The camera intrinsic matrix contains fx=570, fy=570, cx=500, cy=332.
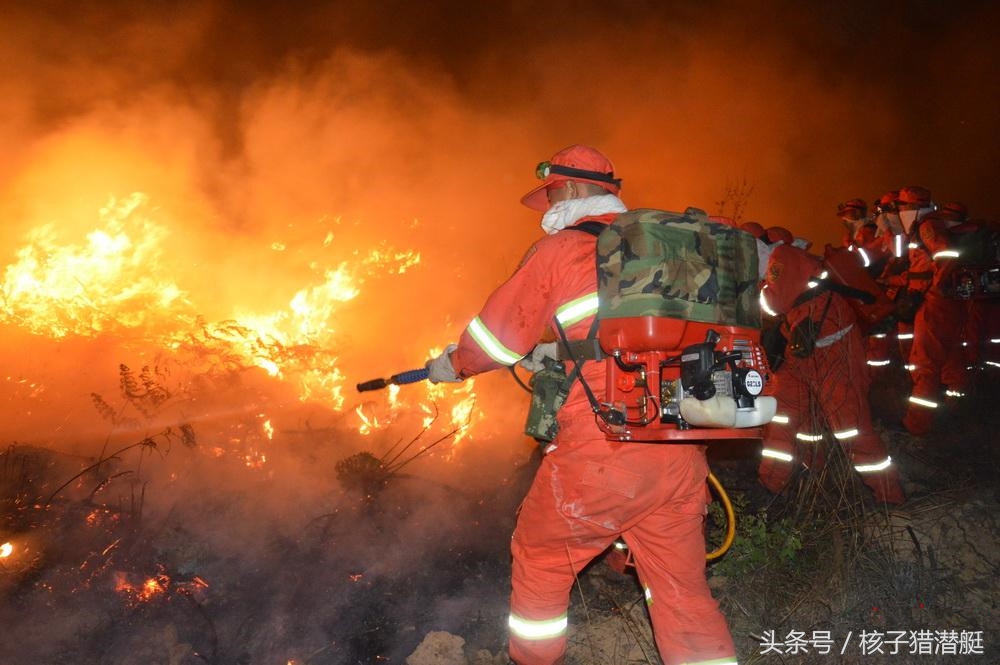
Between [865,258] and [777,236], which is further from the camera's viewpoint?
[865,258]

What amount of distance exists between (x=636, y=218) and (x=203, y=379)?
13.8 feet

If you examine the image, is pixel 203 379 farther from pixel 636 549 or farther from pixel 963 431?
pixel 963 431

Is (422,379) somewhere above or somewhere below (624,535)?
above

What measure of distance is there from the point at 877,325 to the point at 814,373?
3.12 ft

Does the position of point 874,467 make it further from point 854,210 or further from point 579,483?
point 854,210

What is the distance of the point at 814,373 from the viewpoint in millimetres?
4410

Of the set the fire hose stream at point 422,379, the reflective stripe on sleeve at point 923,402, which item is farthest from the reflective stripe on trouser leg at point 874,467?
the fire hose stream at point 422,379

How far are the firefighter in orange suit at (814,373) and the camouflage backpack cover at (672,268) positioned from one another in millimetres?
2390

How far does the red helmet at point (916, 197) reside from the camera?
6062mm

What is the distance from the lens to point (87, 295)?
16.7ft

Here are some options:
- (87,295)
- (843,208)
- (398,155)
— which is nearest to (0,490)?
(87,295)

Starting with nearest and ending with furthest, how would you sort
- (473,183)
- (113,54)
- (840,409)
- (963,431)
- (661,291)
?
(661,291) < (840,409) < (963,431) < (113,54) < (473,183)

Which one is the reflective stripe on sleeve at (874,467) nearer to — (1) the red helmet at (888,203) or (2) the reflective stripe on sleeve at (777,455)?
(2) the reflective stripe on sleeve at (777,455)

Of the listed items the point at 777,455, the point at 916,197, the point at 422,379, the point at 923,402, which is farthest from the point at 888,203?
the point at 422,379
